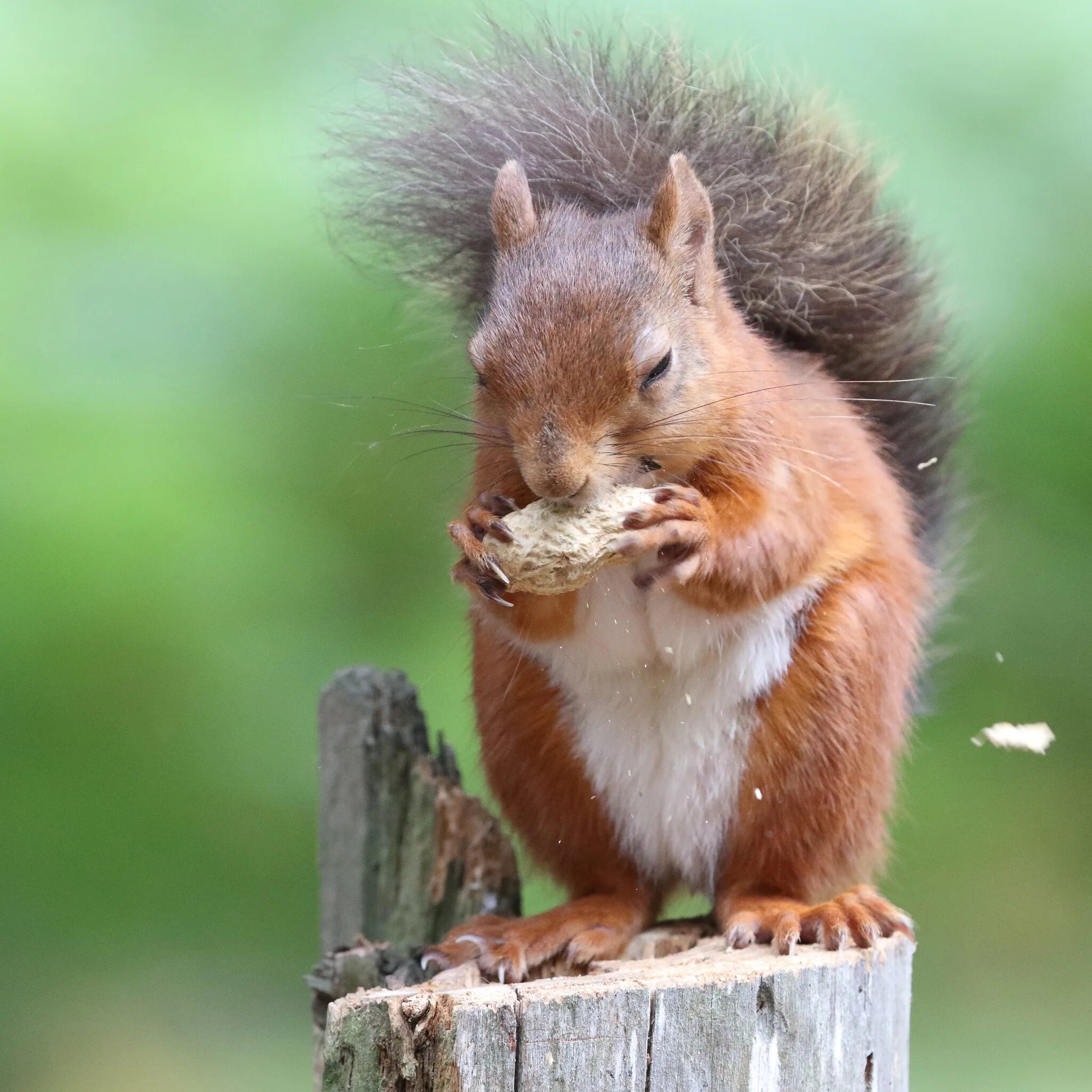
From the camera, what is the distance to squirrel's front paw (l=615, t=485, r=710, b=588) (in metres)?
1.46

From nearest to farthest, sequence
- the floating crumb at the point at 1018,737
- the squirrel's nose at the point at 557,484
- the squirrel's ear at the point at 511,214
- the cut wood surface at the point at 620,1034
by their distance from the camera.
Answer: the cut wood surface at the point at 620,1034, the squirrel's nose at the point at 557,484, the squirrel's ear at the point at 511,214, the floating crumb at the point at 1018,737

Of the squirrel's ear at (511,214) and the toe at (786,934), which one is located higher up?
the squirrel's ear at (511,214)

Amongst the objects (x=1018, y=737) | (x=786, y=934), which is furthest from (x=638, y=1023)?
(x=1018, y=737)

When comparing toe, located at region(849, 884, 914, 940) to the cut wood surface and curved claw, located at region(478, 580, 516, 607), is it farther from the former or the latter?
curved claw, located at region(478, 580, 516, 607)

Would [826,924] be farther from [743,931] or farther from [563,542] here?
[563,542]

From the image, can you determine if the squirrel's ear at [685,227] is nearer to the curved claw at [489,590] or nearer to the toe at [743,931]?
the curved claw at [489,590]

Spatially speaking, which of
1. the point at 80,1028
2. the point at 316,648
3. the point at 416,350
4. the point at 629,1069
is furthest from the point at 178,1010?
the point at 629,1069

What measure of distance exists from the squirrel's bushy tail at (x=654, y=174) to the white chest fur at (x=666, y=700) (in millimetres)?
536

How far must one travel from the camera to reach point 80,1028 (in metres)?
3.10

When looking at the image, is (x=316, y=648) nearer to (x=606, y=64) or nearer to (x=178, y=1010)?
(x=178, y=1010)

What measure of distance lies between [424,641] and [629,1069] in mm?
1691

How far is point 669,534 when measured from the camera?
1.49m

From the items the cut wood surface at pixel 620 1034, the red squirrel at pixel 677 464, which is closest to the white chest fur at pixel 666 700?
the red squirrel at pixel 677 464

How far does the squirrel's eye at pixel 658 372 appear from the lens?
1.48 metres
